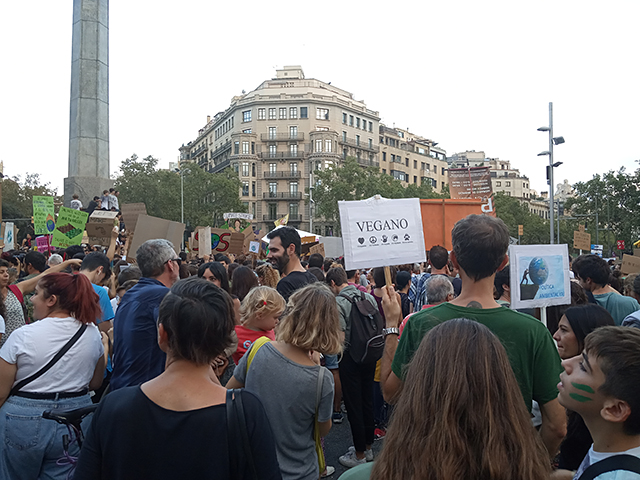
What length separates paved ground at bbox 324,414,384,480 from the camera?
497 centimetres

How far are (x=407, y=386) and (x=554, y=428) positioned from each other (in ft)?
3.47

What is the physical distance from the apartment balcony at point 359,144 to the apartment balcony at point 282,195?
1077 centimetres

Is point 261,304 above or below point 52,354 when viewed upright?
above

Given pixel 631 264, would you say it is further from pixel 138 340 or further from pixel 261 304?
pixel 138 340

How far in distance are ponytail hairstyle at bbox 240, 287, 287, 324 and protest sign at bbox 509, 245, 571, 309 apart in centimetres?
166

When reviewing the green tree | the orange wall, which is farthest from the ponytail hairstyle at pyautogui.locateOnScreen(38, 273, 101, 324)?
the green tree

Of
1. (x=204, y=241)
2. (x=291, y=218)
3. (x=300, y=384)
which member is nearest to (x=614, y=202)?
(x=291, y=218)

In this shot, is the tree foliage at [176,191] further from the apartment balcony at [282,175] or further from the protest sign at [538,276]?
the protest sign at [538,276]

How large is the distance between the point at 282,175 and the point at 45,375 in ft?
251

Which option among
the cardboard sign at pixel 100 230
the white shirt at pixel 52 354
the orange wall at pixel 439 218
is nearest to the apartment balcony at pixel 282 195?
the cardboard sign at pixel 100 230

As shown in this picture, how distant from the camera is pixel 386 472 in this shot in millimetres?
A: 1403

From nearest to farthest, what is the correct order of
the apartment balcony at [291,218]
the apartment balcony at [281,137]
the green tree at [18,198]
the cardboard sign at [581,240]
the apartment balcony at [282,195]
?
the cardboard sign at [581,240] < the green tree at [18,198] < the apartment balcony at [281,137] < the apartment balcony at [291,218] < the apartment balcony at [282,195]

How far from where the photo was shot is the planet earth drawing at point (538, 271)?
350 cm

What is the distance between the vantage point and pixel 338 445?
5.46 meters
